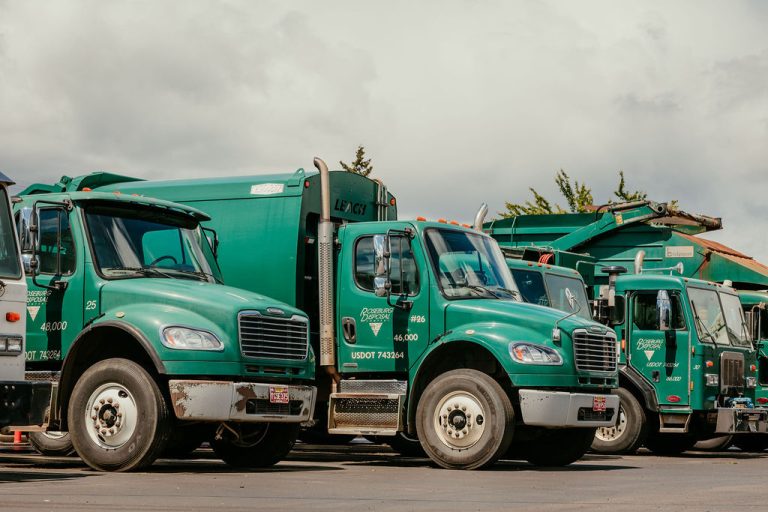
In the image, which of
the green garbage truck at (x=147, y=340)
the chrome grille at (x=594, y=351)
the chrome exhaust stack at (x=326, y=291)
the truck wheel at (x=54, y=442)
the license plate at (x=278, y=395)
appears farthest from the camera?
the truck wheel at (x=54, y=442)

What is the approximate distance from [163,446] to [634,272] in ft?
38.8

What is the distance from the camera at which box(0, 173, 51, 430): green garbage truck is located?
35.8 feet

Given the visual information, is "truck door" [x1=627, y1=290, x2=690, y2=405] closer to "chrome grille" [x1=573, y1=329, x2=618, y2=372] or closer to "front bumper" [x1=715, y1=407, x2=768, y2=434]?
"front bumper" [x1=715, y1=407, x2=768, y2=434]

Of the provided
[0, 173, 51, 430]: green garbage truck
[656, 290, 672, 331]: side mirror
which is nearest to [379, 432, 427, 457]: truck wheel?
[656, 290, 672, 331]: side mirror

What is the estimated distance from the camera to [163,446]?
1266cm

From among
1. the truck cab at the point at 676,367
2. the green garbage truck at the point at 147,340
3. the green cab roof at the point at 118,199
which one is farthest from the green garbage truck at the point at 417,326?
the truck cab at the point at 676,367

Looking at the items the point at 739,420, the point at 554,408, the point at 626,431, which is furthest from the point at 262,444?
the point at 739,420

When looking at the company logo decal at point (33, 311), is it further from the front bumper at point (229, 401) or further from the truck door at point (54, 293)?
the front bumper at point (229, 401)

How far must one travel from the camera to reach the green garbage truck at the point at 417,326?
1431 centimetres

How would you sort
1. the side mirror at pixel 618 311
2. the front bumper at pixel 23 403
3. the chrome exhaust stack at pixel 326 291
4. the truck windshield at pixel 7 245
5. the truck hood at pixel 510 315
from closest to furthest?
the front bumper at pixel 23 403 < the truck windshield at pixel 7 245 < the truck hood at pixel 510 315 < the chrome exhaust stack at pixel 326 291 < the side mirror at pixel 618 311

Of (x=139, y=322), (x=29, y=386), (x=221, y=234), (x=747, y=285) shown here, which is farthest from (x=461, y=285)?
(x=747, y=285)

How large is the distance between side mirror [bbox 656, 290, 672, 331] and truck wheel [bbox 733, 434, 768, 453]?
4300mm

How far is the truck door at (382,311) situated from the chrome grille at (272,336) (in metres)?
1.53

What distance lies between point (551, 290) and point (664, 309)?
178 centimetres
